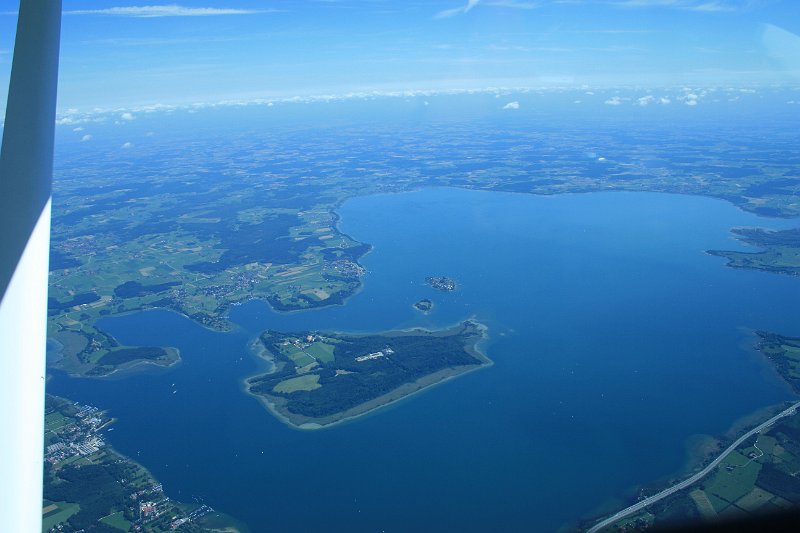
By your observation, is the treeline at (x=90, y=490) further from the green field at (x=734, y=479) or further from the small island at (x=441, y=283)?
the small island at (x=441, y=283)

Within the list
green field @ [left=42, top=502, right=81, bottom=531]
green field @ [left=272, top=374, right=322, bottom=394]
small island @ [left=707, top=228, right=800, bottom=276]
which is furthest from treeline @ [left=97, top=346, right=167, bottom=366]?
small island @ [left=707, top=228, right=800, bottom=276]

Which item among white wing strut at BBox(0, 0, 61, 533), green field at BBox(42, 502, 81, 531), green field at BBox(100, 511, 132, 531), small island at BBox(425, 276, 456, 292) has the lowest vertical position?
green field at BBox(100, 511, 132, 531)

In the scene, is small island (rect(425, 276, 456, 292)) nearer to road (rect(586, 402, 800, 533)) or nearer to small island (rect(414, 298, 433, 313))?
small island (rect(414, 298, 433, 313))

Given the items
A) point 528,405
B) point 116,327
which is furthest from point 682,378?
point 116,327

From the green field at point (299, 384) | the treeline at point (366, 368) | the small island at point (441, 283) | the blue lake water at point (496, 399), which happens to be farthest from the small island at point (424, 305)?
the green field at point (299, 384)

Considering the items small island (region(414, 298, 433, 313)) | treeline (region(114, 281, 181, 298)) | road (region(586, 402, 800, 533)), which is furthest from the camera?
treeline (region(114, 281, 181, 298))

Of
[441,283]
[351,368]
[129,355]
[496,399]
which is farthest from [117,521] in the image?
[441,283]

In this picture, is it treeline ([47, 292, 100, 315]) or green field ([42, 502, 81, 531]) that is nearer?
green field ([42, 502, 81, 531])

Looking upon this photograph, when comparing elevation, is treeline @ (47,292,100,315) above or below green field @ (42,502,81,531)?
above
